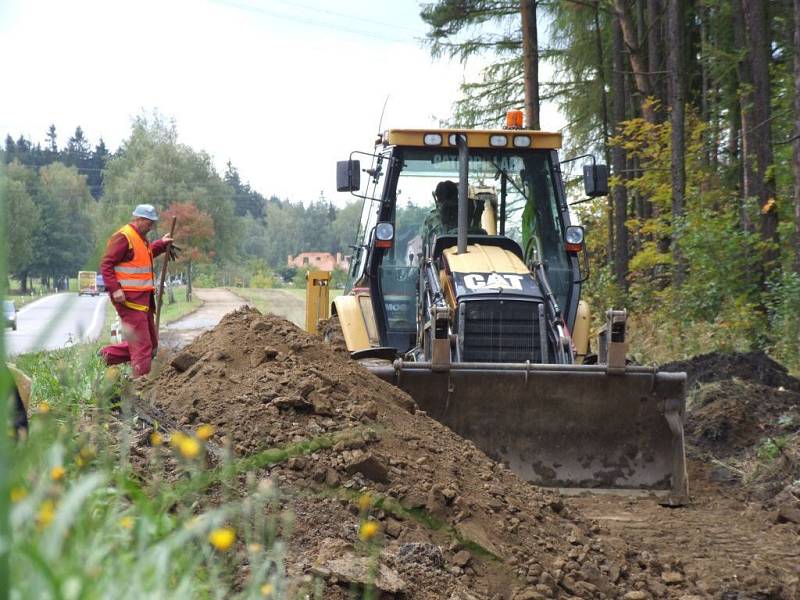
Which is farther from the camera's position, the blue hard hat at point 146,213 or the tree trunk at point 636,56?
the tree trunk at point 636,56

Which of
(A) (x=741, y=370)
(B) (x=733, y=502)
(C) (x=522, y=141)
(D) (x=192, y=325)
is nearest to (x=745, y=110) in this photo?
(A) (x=741, y=370)

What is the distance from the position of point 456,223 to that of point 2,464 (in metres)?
8.36

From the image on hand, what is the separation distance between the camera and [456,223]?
9516mm

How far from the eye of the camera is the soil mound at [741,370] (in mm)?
11867

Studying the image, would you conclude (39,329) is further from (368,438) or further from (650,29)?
(650,29)

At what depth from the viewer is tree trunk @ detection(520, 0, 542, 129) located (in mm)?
23250

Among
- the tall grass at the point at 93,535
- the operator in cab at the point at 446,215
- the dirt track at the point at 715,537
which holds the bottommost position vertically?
the dirt track at the point at 715,537

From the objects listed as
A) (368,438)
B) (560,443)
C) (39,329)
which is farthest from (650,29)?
(39,329)

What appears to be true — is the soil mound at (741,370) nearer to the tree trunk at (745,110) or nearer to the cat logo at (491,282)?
the cat logo at (491,282)

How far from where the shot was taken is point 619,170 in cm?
2495

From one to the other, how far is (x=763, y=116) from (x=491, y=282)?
1078cm

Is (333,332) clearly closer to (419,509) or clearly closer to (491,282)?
(491,282)

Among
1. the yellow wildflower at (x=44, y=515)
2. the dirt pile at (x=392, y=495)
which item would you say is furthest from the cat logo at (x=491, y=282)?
the yellow wildflower at (x=44, y=515)

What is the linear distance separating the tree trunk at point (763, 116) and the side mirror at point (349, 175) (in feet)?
33.9
